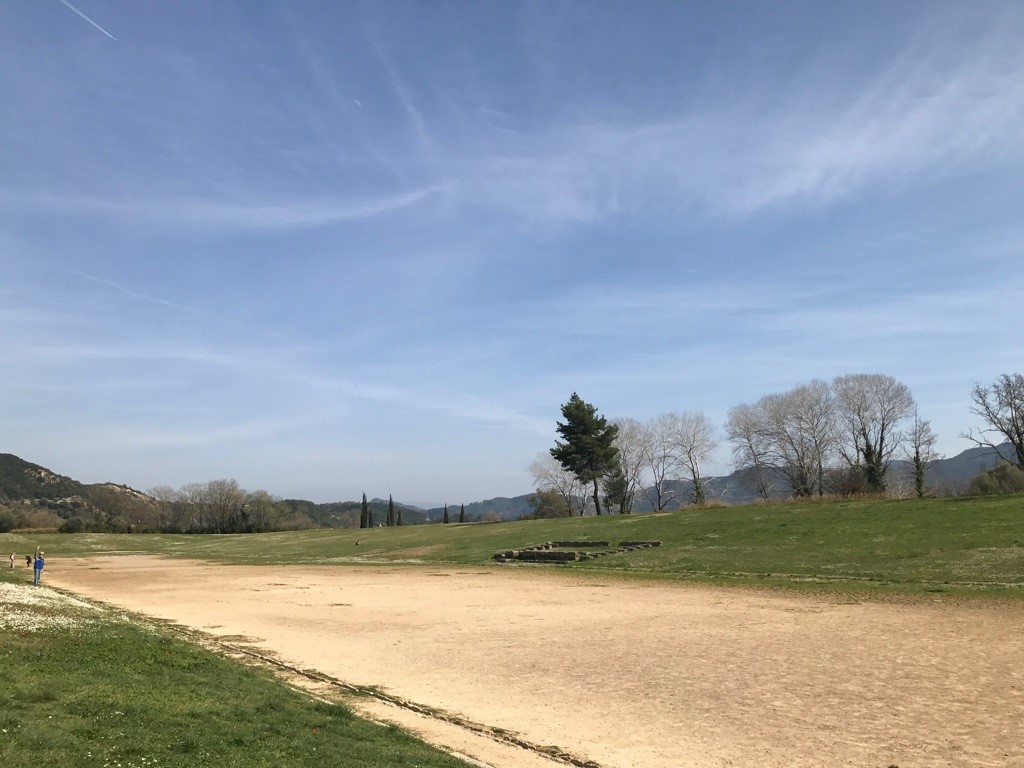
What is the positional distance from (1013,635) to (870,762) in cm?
1099

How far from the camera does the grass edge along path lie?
7.29m

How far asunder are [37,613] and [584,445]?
67521mm

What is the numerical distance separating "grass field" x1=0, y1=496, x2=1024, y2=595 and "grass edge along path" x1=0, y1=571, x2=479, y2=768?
22.8m

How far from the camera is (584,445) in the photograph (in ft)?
265

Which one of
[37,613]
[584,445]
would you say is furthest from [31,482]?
[37,613]

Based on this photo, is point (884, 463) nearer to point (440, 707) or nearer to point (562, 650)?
point (562, 650)

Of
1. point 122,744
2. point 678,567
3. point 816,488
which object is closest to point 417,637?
point 122,744

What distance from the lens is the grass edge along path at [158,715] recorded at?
→ 7289 millimetres

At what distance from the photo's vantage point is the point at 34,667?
408 inches

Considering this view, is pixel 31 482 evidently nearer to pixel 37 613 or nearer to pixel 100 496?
pixel 100 496

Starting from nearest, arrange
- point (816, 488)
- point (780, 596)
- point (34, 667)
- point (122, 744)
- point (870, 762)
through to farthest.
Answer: point (122, 744) < point (870, 762) < point (34, 667) < point (780, 596) < point (816, 488)

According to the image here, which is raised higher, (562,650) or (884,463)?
(884,463)

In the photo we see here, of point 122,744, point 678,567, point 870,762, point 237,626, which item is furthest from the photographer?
point 678,567

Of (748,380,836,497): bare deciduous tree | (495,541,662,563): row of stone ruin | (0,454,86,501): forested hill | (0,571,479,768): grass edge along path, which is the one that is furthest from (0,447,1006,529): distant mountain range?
(0,571,479,768): grass edge along path
